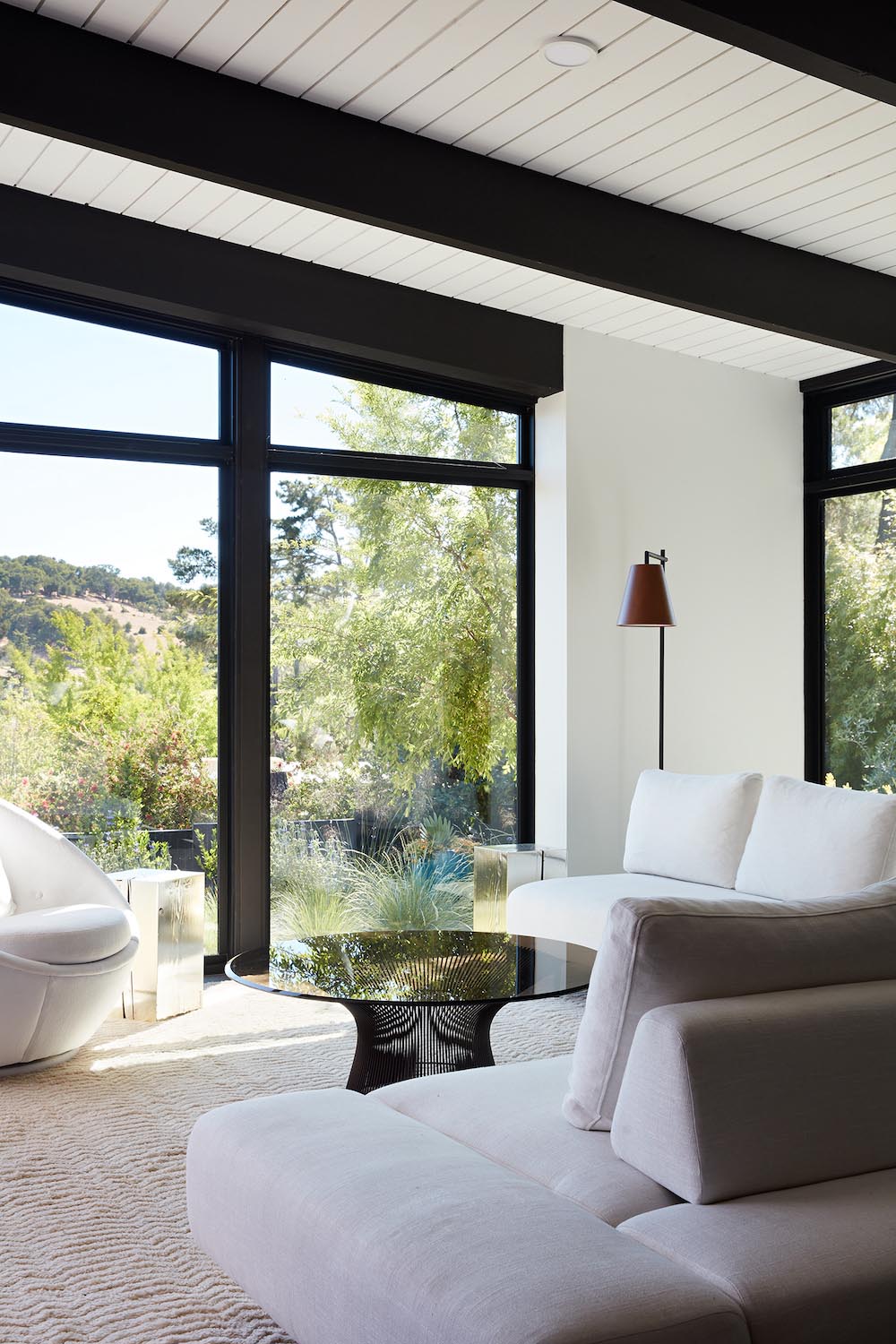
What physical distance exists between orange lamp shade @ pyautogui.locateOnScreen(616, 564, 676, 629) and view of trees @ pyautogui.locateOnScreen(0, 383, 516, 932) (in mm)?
764

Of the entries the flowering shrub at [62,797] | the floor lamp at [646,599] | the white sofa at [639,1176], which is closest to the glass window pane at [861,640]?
the floor lamp at [646,599]

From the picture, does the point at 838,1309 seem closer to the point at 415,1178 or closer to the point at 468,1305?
the point at 468,1305

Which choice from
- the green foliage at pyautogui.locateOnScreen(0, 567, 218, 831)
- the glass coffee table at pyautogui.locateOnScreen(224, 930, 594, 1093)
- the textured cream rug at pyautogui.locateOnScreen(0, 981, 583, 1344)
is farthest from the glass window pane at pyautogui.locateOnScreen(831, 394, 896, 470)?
the glass coffee table at pyautogui.locateOnScreen(224, 930, 594, 1093)

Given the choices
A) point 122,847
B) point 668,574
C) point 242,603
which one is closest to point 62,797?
point 122,847

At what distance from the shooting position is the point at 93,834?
207 inches

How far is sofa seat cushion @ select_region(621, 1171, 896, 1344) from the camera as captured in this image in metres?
1.61

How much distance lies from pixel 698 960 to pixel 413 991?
4.70ft

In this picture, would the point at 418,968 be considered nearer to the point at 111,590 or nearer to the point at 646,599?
the point at 111,590

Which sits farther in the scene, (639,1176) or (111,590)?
(111,590)

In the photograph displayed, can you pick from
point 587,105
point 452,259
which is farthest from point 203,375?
point 587,105

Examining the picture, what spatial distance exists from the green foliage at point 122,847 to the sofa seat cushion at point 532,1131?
9.82 feet

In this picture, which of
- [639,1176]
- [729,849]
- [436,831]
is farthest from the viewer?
[436,831]

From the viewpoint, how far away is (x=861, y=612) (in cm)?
675

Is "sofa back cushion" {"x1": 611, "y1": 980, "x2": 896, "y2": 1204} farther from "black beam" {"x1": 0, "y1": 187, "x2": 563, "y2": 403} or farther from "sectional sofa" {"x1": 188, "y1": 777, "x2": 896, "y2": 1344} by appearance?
"black beam" {"x1": 0, "y1": 187, "x2": 563, "y2": 403}
